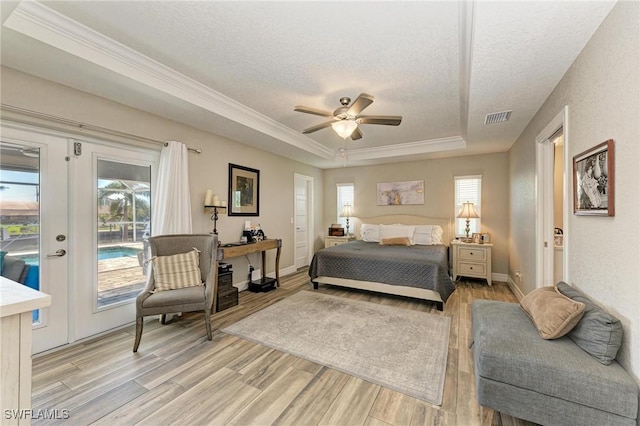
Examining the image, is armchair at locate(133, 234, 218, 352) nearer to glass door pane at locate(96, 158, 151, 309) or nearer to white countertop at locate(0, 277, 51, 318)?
glass door pane at locate(96, 158, 151, 309)

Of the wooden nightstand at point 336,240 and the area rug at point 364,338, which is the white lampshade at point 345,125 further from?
the wooden nightstand at point 336,240

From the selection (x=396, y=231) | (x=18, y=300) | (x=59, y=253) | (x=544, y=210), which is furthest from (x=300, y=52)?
(x=396, y=231)

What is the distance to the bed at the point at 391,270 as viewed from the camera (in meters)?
3.41

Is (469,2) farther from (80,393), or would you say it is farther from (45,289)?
(45,289)

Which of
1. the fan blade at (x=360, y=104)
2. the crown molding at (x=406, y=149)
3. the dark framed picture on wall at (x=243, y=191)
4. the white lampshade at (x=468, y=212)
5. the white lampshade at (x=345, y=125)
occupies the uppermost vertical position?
the crown molding at (x=406, y=149)

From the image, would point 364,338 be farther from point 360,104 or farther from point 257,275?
point 257,275

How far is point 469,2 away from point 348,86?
4.45ft

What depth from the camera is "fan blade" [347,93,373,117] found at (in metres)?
2.44

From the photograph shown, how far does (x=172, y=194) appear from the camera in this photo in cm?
307

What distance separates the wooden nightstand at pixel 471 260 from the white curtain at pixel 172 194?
4440 millimetres

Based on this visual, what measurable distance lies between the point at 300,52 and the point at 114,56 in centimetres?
154

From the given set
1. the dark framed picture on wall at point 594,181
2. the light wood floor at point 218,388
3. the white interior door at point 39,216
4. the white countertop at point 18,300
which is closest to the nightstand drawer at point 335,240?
the light wood floor at point 218,388

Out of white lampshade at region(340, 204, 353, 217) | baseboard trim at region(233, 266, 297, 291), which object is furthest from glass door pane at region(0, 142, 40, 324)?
white lampshade at region(340, 204, 353, 217)

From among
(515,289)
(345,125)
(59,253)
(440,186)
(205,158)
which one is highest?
(345,125)
